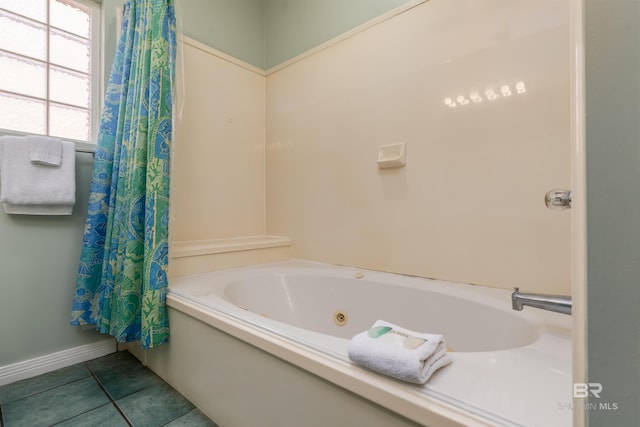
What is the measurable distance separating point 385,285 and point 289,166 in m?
1.16

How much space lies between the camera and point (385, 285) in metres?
1.53

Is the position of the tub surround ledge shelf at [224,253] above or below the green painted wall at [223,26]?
below

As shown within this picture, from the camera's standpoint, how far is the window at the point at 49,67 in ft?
4.92

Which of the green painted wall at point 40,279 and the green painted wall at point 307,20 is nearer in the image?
the green painted wall at point 40,279

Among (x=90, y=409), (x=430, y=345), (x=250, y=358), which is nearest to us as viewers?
(x=430, y=345)

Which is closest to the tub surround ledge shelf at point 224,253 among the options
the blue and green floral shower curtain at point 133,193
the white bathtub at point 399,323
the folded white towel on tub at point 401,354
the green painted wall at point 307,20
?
the white bathtub at point 399,323

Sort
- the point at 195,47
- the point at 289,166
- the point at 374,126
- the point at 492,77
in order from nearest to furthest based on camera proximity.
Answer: the point at 492,77
the point at 374,126
the point at 195,47
the point at 289,166

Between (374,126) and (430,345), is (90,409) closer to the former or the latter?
(430,345)

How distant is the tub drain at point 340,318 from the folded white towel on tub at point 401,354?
2.97 feet

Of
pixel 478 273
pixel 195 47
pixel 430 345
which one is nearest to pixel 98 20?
pixel 195 47

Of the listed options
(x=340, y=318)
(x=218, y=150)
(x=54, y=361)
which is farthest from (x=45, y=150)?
(x=340, y=318)

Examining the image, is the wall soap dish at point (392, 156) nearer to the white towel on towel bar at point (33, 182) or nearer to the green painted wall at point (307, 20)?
the green painted wall at point (307, 20)

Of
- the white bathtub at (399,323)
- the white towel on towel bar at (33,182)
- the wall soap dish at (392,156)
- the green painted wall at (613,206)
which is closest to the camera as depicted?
the green painted wall at (613,206)

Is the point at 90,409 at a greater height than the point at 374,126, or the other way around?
the point at 374,126
